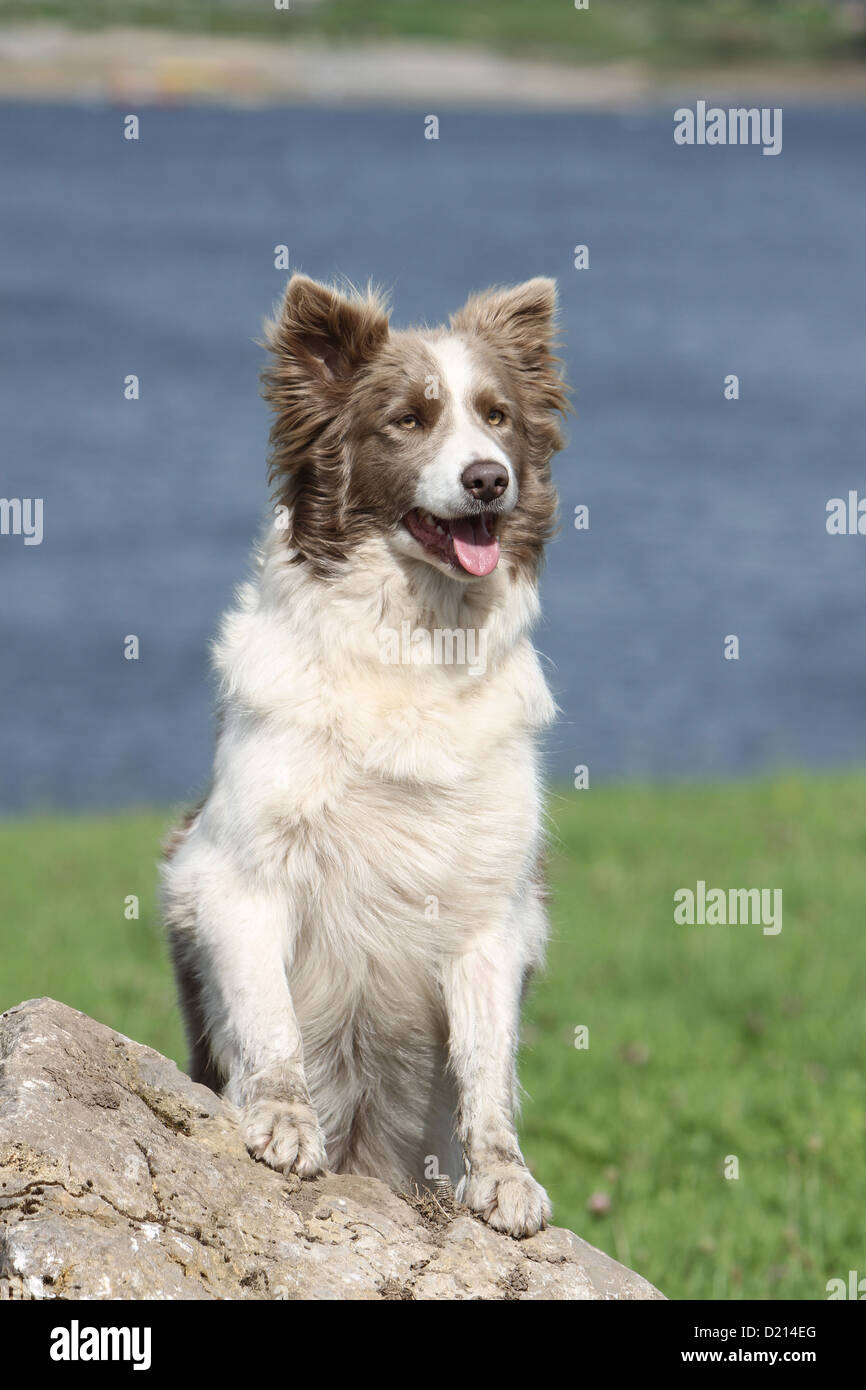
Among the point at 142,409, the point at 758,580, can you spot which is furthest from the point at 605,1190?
the point at 142,409

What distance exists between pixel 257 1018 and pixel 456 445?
157 centimetres

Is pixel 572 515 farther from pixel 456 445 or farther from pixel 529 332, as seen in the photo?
pixel 456 445

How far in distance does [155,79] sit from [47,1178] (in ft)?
249

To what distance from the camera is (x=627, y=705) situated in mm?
19891

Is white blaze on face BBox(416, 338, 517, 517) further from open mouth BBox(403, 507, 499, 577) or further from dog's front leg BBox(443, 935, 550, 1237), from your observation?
dog's front leg BBox(443, 935, 550, 1237)

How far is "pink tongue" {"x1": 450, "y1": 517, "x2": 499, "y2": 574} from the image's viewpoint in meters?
4.48

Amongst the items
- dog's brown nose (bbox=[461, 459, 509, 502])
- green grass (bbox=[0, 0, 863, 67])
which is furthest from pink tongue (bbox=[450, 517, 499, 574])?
Result: green grass (bbox=[0, 0, 863, 67])

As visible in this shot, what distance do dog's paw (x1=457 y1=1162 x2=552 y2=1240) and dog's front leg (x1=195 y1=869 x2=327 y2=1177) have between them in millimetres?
389

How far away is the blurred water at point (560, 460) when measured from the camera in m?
19.8

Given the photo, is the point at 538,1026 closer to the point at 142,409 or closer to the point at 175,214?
the point at 142,409

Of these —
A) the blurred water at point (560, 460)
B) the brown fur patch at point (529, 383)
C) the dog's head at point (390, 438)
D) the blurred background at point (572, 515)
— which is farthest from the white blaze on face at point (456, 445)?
the blurred water at point (560, 460)

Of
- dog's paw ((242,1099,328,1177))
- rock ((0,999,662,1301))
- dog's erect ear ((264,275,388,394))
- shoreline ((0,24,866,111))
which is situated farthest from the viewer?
shoreline ((0,24,866,111))

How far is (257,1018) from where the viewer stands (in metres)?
4.25

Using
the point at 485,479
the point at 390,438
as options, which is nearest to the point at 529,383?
the point at 390,438
